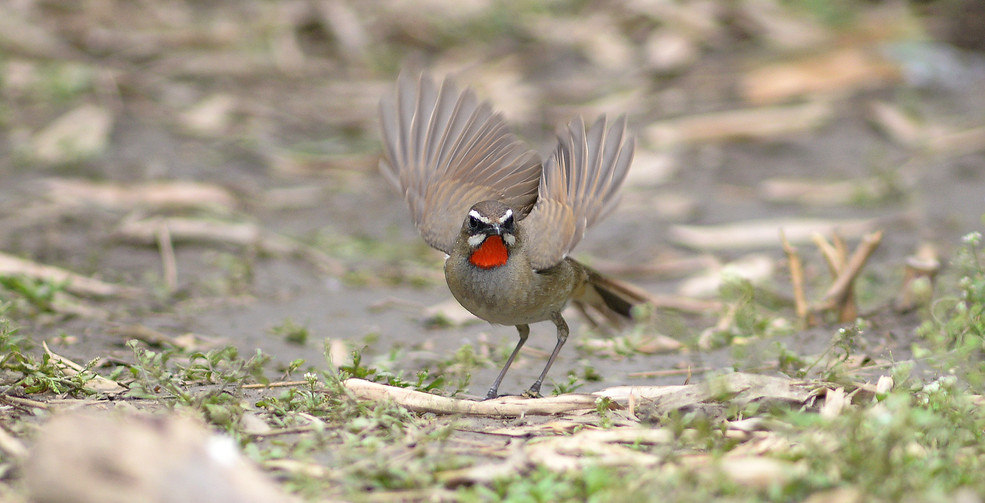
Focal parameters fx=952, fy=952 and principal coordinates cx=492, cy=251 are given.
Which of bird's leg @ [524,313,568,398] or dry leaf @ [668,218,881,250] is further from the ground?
bird's leg @ [524,313,568,398]

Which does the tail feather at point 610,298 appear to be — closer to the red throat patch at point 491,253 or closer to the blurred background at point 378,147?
the blurred background at point 378,147

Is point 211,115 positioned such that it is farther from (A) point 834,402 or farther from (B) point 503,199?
(A) point 834,402

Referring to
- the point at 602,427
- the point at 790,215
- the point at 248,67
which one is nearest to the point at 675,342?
the point at 602,427

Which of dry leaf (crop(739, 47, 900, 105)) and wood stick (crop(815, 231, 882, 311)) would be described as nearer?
wood stick (crop(815, 231, 882, 311))

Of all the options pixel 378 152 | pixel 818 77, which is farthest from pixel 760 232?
pixel 378 152

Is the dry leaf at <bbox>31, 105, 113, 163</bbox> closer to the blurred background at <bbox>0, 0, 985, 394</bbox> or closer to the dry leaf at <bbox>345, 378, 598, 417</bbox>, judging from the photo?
the blurred background at <bbox>0, 0, 985, 394</bbox>

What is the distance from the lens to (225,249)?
7.05 metres

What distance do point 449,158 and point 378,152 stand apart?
4.23m

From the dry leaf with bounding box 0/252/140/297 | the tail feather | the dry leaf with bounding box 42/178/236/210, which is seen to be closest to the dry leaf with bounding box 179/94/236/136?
the dry leaf with bounding box 42/178/236/210

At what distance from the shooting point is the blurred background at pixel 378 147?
6.16 m

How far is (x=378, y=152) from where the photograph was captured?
9.43m

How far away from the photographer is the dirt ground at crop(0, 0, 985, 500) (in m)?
5.88

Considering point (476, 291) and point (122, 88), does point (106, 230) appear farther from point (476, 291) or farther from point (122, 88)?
point (476, 291)

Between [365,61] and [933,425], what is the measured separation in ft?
28.7
